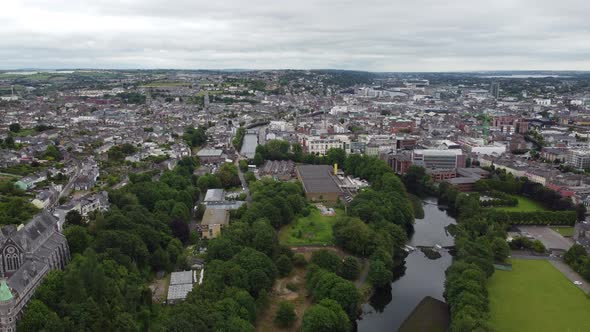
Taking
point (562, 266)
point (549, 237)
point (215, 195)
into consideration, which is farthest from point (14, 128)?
point (562, 266)

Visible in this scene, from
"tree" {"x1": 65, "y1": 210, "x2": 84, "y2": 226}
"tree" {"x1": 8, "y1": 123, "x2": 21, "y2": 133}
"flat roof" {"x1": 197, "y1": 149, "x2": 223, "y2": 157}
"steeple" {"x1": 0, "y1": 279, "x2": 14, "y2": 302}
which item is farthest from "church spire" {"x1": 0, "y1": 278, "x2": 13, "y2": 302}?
"tree" {"x1": 8, "y1": 123, "x2": 21, "y2": 133}

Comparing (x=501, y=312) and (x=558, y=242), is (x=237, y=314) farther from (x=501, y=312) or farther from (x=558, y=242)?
(x=558, y=242)

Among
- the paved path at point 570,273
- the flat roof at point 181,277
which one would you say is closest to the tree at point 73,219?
the flat roof at point 181,277

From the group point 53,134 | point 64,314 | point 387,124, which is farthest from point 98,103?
point 64,314

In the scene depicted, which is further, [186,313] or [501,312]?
[501,312]

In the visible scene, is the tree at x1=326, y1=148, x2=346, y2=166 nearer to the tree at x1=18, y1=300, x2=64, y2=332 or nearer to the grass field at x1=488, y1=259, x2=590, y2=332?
the grass field at x1=488, y1=259, x2=590, y2=332

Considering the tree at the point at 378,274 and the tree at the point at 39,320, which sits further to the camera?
the tree at the point at 378,274

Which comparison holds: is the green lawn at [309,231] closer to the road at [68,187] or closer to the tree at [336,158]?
the road at [68,187]
